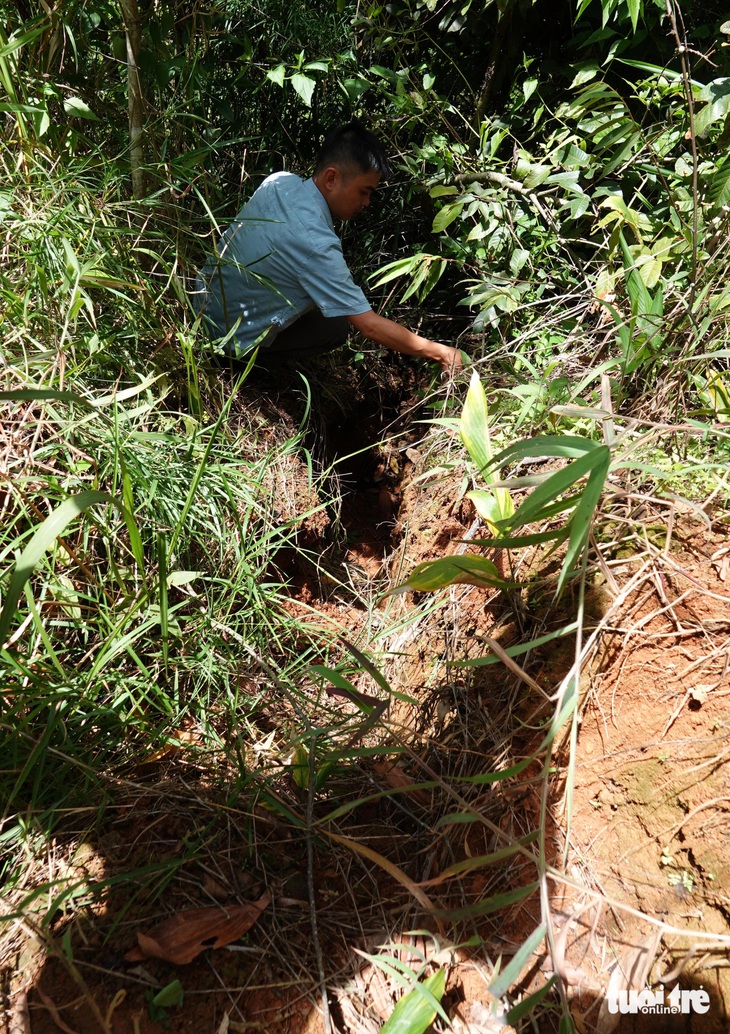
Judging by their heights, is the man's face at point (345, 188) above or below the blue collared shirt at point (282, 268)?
above

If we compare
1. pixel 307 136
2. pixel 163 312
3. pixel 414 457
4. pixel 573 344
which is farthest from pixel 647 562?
pixel 307 136

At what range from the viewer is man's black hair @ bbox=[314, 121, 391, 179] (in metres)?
2.31

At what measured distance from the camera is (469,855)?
128 centimetres

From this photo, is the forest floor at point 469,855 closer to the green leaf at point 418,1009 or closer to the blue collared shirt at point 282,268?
the green leaf at point 418,1009

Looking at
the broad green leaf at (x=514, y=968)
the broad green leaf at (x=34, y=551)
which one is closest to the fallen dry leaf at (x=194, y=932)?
the broad green leaf at (x=514, y=968)

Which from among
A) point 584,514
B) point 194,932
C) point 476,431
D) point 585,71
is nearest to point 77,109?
point 476,431

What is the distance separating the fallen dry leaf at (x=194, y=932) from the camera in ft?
3.93

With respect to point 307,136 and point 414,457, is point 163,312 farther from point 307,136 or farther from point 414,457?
point 307,136

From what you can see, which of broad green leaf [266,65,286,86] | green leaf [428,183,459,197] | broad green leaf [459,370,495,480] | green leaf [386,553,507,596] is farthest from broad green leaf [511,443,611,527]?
broad green leaf [266,65,286,86]

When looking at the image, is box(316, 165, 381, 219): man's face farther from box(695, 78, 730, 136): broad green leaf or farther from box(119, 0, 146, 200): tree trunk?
box(695, 78, 730, 136): broad green leaf

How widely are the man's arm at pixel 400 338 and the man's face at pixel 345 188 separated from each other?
16.1 inches

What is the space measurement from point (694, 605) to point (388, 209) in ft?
7.22

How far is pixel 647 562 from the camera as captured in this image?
140 centimetres

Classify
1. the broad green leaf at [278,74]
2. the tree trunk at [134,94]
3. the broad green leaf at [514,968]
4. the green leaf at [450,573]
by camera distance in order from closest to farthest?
the broad green leaf at [514,968] < the green leaf at [450,573] < the tree trunk at [134,94] < the broad green leaf at [278,74]
